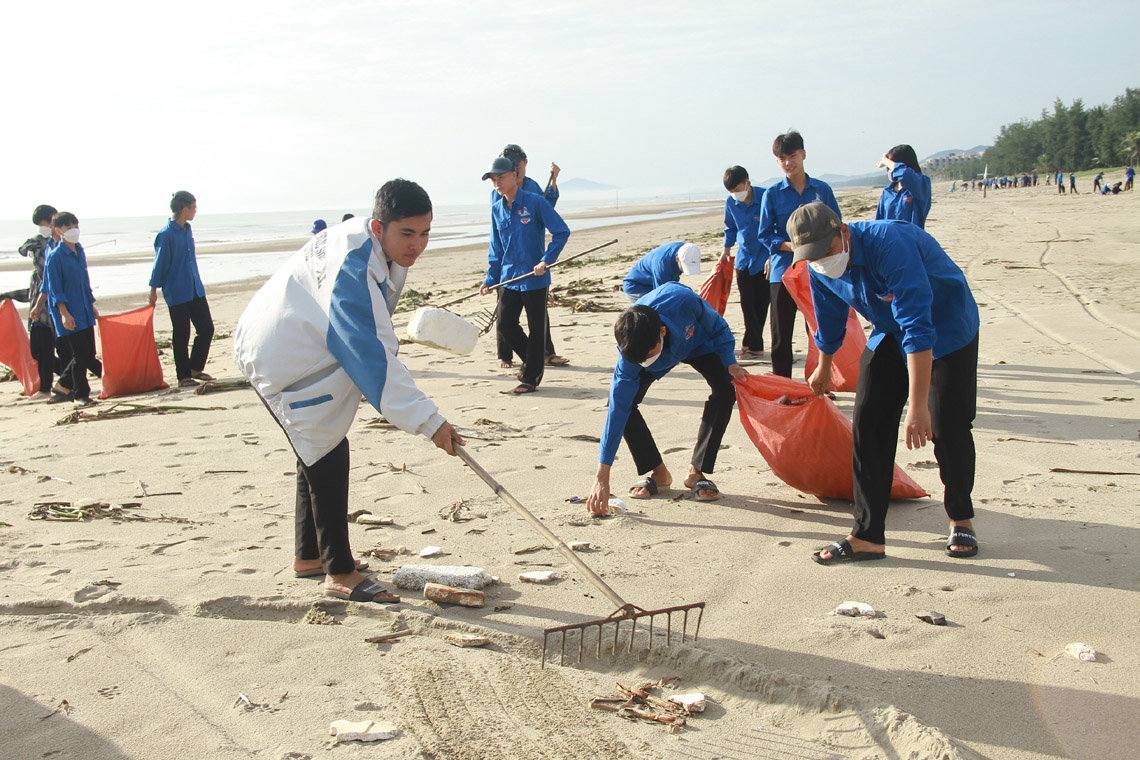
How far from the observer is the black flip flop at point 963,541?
3.24 metres

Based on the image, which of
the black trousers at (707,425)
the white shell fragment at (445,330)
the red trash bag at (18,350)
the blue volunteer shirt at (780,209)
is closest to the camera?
the black trousers at (707,425)

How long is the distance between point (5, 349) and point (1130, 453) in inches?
342

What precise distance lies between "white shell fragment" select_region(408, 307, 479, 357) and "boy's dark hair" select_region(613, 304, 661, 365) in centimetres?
96

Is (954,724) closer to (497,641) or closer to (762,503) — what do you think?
(497,641)

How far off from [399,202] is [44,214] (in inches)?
243

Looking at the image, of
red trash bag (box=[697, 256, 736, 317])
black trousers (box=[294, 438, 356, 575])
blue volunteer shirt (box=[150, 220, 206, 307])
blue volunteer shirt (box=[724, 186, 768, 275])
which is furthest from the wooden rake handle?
blue volunteer shirt (box=[150, 220, 206, 307])

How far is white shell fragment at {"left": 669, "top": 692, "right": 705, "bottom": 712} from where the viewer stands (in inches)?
94.6

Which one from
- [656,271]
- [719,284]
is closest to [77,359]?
[656,271]

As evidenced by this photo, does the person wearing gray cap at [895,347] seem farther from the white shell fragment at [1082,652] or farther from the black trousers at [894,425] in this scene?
the white shell fragment at [1082,652]

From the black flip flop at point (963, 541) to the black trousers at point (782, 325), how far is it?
280 cm

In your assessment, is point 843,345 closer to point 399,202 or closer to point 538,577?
point 538,577

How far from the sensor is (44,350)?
7.52 metres

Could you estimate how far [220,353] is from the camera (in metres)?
9.20

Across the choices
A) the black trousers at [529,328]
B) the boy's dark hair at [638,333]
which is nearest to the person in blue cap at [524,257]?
the black trousers at [529,328]
